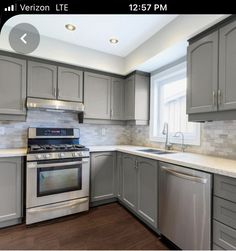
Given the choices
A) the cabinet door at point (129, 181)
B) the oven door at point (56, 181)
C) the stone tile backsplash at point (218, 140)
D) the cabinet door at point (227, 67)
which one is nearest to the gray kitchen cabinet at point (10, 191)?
the oven door at point (56, 181)

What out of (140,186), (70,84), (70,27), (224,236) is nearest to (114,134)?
(70,84)

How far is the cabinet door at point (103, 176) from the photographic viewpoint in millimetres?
2463

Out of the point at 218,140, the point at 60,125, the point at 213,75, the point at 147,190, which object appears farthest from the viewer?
the point at 60,125

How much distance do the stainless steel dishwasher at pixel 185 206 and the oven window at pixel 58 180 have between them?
117 cm

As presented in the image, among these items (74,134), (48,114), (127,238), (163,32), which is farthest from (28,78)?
(127,238)

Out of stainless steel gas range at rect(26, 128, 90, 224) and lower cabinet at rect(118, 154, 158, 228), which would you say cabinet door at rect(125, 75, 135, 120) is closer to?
lower cabinet at rect(118, 154, 158, 228)

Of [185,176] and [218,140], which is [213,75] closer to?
[218,140]

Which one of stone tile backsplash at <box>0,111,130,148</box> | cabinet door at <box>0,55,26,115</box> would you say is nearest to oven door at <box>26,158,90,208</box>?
stone tile backsplash at <box>0,111,130,148</box>

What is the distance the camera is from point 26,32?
7.47ft

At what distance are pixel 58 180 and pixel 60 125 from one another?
0.95 meters

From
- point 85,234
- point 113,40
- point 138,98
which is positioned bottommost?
point 85,234

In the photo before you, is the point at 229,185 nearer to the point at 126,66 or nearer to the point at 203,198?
the point at 203,198

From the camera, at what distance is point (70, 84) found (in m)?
2.60

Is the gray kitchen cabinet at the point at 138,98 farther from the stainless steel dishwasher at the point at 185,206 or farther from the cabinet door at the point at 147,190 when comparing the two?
the stainless steel dishwasher at the point at 185,206
